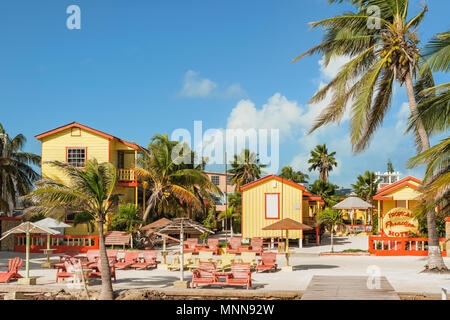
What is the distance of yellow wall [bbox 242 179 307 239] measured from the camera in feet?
104

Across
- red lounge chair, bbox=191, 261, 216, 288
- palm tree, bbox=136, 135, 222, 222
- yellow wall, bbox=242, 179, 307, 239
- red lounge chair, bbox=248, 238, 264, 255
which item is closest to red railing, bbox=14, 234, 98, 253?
palm tree, bbox=136, 135, 222, 222

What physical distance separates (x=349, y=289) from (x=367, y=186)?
42814 mm

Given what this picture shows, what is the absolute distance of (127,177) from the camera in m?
33.8

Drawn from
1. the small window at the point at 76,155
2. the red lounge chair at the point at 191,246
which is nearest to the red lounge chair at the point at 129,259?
the red lounge chair at the point at 191,246

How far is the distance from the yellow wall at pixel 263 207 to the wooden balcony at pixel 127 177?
293 inches

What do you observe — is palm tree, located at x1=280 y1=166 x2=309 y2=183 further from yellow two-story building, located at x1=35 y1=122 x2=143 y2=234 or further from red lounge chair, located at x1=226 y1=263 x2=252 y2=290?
red lounge chair, located at x1=226 y1=263 x2=252 y2=290

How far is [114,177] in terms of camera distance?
46.7 feet

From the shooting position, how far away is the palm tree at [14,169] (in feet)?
102

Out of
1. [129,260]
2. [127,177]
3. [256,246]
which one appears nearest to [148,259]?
[129,260]

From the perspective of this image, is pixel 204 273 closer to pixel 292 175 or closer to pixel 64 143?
pixel 64 143

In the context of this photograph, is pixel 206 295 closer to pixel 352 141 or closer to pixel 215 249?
pixel 352 141

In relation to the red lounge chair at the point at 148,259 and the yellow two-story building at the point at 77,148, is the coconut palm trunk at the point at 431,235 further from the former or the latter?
the yellow two-story building at the point at 77,148
